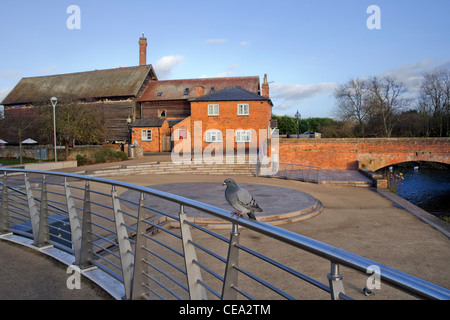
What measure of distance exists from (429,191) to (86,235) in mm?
24677

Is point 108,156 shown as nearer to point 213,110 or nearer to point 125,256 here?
point 213,110

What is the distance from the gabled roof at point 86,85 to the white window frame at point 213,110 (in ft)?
40.5

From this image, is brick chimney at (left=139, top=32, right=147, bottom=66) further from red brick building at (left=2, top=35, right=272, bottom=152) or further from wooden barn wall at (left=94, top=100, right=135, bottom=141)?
wooden barn wall at (left=94, top=100, right=135, bottom=141)

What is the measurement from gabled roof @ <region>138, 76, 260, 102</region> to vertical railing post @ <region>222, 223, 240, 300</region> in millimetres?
38793

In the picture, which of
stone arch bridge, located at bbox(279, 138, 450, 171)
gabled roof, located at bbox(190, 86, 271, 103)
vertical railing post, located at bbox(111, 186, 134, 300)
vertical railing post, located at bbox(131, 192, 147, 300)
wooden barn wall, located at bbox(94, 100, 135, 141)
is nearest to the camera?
vertical railing post, located at bbox(131, 192, 147, 300)

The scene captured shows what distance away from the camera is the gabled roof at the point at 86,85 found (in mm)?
42094

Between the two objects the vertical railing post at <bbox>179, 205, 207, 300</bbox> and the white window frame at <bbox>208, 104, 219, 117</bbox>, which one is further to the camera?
the white window frame at <bbox>208, 104, 219, 117</bbox>

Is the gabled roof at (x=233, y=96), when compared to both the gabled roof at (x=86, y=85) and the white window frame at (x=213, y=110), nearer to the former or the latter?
the white window frame at (x=213, y=110)

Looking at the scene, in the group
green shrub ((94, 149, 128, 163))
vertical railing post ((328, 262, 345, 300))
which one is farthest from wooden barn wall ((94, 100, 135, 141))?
vertical railing post ((328, 262, 345, 300))

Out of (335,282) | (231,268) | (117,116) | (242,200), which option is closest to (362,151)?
(242,200)

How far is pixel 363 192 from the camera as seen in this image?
601 inches

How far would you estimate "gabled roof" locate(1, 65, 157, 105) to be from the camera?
42094 mm

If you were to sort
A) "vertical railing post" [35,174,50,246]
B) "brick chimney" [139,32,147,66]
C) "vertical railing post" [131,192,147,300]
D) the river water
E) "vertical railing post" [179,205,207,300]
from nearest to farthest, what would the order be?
"vertical railing post" [179,205,207,300] → "vertical railing post" [131,192,147,300] → "vertical railing post" [35,174,50,246] → the river water → "brick chimney" [139,32,147,66]
